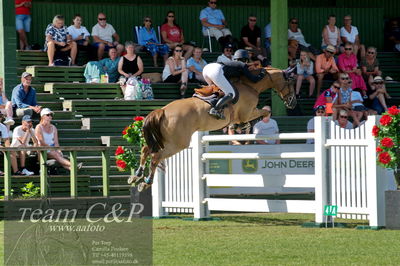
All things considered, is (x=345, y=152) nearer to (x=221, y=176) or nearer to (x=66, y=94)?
(x=221, y=176)

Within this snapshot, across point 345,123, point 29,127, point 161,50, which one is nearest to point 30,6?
point 161,50

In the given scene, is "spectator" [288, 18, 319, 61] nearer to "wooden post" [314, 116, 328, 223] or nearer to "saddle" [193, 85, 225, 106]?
"saddle" [193, 85, 225, 106]

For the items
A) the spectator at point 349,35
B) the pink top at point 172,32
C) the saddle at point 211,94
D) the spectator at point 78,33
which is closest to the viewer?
the saddle at point 211,94

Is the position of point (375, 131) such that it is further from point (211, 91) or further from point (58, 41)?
point (58, 41)

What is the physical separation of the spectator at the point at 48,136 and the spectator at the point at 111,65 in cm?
331

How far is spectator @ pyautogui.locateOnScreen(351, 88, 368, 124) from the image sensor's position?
20906 millimetres

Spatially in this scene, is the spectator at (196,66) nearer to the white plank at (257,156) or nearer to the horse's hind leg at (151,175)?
the white plank at (257,156)

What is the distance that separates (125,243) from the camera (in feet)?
36.2

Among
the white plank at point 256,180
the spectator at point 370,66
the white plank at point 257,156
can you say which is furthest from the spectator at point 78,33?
the white plank at point 256,180

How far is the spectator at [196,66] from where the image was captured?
853 inches

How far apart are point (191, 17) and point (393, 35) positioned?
18.5 ft

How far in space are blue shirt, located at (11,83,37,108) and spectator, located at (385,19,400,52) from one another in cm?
1133

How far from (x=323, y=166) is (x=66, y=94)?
841 centimetres

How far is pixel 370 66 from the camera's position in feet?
77.5
